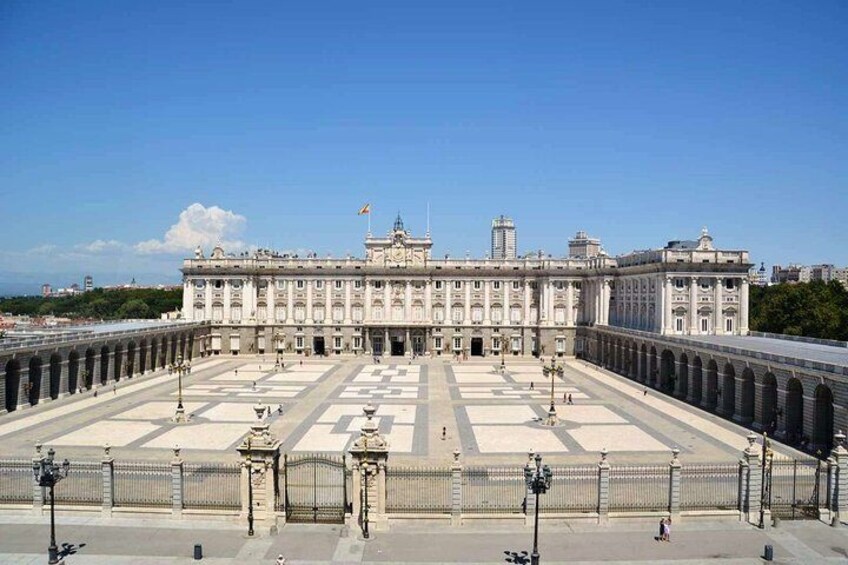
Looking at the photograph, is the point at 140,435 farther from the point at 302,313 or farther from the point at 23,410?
the point at 302,313

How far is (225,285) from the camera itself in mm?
91438

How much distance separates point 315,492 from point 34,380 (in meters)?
36.6

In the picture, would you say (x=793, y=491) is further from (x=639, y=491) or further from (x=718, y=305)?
(x=718, y=305)

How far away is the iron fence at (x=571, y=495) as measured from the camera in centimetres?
2695

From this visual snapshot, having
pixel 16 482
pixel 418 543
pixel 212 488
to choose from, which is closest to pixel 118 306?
pixel 16 482

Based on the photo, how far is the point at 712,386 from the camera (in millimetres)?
53469

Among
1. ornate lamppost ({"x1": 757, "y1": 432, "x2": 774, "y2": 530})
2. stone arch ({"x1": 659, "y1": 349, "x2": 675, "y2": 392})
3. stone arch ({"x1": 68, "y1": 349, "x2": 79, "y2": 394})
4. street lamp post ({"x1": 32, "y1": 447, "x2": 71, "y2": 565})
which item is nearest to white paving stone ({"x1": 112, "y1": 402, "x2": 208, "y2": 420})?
stone arch ({"x1": 68, "y1": 349, "x2": 79, "y2": 394})

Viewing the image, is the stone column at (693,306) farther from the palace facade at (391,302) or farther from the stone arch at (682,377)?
the palace facade at (391,302)

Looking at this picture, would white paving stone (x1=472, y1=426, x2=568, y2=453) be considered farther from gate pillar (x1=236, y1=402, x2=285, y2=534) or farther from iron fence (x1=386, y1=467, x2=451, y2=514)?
gate pillar (x1=236, y1=402, x2=285, y2=534)

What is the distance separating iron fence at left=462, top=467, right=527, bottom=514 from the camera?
2680 cm

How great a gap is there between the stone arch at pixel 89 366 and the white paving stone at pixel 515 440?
3707 cm

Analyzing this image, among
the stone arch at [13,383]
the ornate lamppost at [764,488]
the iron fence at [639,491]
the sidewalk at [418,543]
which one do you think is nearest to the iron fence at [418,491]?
the sidewalk at [418,543]

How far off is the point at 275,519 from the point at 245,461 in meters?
2.50

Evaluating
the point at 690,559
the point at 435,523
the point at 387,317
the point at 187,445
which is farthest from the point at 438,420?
the point at 387,317
